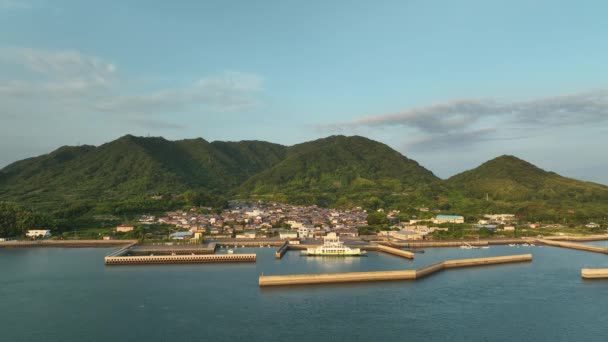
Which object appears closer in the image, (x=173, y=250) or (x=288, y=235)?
(x=173, y=250)

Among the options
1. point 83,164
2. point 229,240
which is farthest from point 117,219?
point 83,164

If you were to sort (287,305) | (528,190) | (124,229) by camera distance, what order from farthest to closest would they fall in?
(528,190) → (124,229) → (287,305)

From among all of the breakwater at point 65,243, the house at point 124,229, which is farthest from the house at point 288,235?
the house at point 124,229

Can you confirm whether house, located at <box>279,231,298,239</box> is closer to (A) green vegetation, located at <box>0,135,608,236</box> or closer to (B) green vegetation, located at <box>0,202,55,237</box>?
(A) green vegetation, located at <box>0,135,608,236</box>

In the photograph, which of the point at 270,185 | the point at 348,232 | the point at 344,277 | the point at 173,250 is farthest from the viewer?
the point at 270,185

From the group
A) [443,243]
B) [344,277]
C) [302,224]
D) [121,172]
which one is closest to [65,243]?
[302,224]

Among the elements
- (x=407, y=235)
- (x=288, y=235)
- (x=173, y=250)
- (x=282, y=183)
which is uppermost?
(x=282, y=183)

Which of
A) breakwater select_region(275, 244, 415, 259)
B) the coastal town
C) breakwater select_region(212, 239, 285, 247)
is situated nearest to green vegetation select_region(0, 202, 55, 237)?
the coastal town

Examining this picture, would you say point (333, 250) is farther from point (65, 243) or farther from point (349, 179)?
point (349, 179)

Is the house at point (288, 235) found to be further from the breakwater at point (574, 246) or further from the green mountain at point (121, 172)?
the green mountain at point (121, 172)
